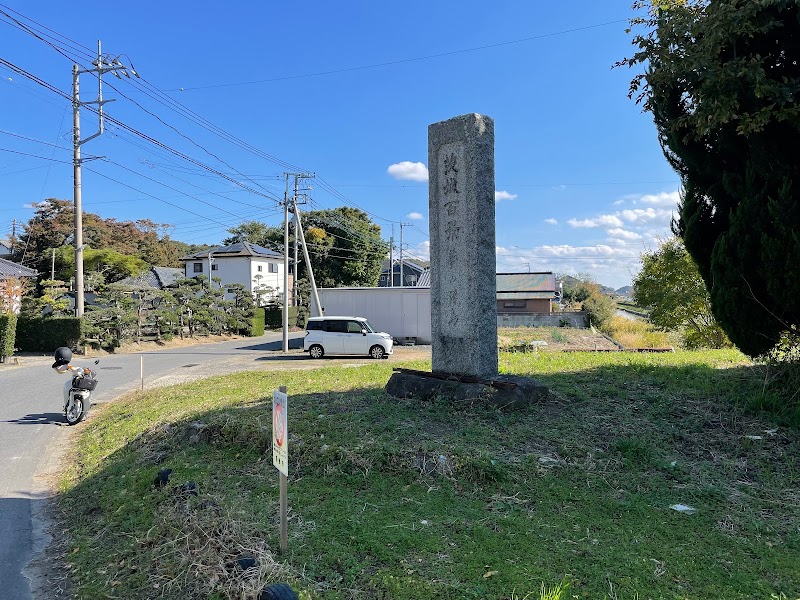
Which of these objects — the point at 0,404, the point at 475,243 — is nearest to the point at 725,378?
the point at 475,243

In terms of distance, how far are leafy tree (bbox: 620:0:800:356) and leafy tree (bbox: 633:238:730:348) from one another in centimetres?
1105

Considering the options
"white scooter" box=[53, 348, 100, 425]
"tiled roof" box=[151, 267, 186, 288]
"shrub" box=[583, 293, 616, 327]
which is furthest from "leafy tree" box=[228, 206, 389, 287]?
"white scooter" box=[53, 348, 100, 425]

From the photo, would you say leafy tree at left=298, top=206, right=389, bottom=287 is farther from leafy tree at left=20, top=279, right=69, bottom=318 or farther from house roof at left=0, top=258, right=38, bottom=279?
leafy tree at left=20, top=279, right=69, bottom=318

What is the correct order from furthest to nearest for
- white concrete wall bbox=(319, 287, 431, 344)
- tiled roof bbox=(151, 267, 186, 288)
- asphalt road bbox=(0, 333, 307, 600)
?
1. tiled roof bbox=(151, 267, 186, 288)
2. white concrete wall bbox=(319, 287, 431, 344)
3. asphalt road bbox=(0, 333, 307, 600)

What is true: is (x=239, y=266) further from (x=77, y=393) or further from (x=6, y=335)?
(x=77, y=393)

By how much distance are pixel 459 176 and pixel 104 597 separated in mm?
5270

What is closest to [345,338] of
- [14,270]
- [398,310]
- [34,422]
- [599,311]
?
[398,310]

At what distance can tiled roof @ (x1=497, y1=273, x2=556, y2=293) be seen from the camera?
50.4 meters

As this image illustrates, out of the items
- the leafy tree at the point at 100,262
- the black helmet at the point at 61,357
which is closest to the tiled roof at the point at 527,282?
the leafy tree at the point at 100,262

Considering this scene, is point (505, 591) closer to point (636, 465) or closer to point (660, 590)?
point (660, 590)

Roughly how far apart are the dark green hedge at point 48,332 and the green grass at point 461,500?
15144 mm

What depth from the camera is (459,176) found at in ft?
20.8

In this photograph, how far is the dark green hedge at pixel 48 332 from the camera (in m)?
19.2

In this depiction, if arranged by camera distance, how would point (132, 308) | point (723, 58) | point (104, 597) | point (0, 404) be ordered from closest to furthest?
point (104, 597), point (723, 58), point (0, 404), point (132, 308)
